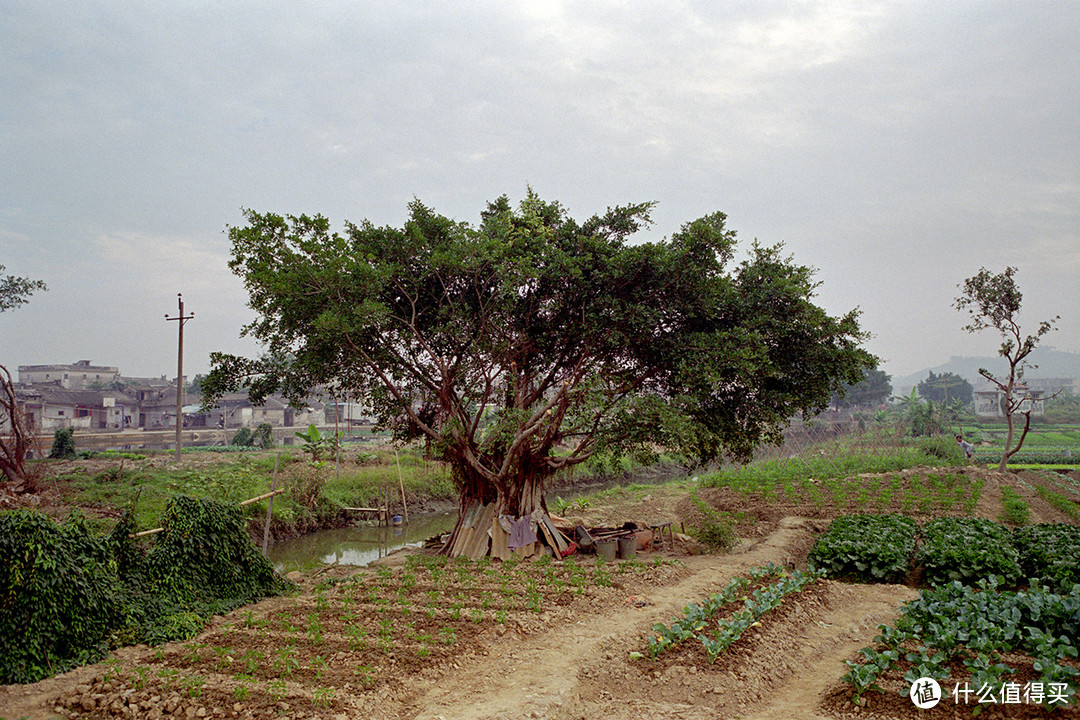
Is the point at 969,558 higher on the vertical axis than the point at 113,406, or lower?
lower

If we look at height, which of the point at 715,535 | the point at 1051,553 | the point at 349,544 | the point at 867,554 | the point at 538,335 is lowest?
the point at 349,544

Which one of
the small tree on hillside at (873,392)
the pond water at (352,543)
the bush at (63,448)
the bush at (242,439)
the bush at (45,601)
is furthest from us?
the small tree on hillside at (873,392)

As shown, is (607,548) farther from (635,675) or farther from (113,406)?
(113,406)

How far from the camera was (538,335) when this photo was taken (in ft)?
50.6

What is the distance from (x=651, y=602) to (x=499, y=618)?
2.71 meters

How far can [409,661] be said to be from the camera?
7.91m

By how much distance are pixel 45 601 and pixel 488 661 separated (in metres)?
5.45

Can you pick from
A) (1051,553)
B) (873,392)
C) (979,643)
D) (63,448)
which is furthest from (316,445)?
(873,392)

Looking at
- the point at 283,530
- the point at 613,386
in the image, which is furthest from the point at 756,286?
the point at 283,530

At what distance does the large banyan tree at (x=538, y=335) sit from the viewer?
13.3 metres

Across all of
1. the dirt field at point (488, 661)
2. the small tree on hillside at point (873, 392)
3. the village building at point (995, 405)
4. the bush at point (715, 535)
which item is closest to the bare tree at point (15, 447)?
the dirt field at point (488, 661)

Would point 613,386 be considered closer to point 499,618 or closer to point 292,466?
point 499,618

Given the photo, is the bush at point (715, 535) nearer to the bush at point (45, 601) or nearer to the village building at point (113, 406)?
the bush at point (45, 601)

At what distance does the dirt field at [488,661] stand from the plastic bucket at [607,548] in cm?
279
